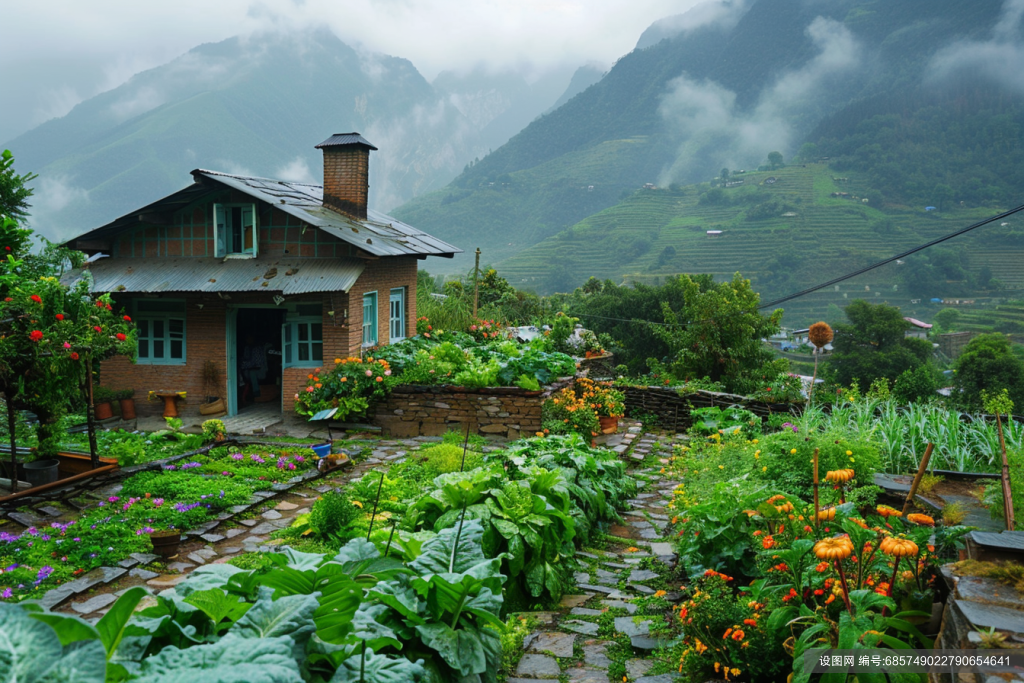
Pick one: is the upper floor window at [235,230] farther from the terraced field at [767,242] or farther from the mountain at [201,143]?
the mountain at [201,143]

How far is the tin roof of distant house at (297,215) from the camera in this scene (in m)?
12.2

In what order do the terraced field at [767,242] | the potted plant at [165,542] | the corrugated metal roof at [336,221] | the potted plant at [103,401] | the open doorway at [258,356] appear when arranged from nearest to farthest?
A: the potted plant at [165,542], the potted plant at [103,401], the corrugated metal roof at [336,221], the open doorway at [258,356], the terraced field at [767,242]

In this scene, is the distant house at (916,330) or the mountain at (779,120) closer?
the distant house at (916,330)

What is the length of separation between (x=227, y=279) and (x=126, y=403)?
3233mm

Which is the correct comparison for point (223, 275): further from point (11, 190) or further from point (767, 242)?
point (767, 242)

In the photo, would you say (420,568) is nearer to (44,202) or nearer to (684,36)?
(44,202)

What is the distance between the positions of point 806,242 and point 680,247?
14.2m

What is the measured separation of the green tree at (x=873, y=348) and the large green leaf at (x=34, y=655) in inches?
1353

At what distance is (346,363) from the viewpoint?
1184cm

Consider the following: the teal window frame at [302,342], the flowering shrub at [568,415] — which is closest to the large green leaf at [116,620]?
the flowering shrub at [568,415]

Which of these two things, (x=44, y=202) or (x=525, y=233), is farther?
(x=44, y=202)

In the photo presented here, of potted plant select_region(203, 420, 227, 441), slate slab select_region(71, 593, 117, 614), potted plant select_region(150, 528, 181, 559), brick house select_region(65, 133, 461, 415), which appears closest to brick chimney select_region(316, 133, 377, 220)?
brick house select_region(65, 133, 461, 415)

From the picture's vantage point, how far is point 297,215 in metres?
12.2

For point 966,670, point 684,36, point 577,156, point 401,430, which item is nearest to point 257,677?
point 966,670
